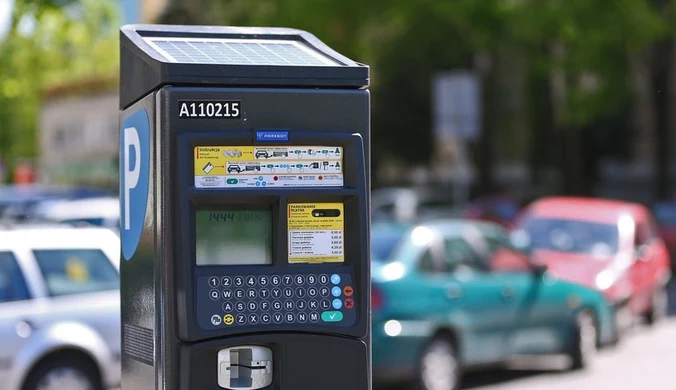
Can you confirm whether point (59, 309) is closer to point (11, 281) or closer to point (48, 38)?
point (11, 281)

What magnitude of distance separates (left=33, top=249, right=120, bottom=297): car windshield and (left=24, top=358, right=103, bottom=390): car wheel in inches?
20.5

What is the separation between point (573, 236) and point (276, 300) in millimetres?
11467

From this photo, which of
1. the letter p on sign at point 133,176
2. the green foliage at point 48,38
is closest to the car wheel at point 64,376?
the letter p on sign at point 133,176

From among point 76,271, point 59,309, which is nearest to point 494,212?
point 76,271

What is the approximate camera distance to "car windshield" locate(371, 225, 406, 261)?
33.9 ft

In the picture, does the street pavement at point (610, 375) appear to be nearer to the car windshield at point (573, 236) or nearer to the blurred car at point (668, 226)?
the car windshield at point (573, 236)

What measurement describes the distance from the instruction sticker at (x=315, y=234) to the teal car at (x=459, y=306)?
5.40m

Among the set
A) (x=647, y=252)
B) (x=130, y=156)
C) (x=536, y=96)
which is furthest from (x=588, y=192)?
(x=130, y=156)

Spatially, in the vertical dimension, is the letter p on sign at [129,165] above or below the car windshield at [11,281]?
above

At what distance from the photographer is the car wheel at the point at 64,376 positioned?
8.57 meters

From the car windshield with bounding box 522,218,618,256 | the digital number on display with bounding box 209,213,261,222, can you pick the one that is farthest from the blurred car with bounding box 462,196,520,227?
the digital number on display with bounding box 209,213,261,222

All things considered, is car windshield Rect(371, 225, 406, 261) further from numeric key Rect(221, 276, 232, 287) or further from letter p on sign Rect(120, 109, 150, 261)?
numeric key Rect(221, 276, 232, 287)

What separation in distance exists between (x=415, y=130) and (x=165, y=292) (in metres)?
40.8

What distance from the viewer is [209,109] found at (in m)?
4.23
